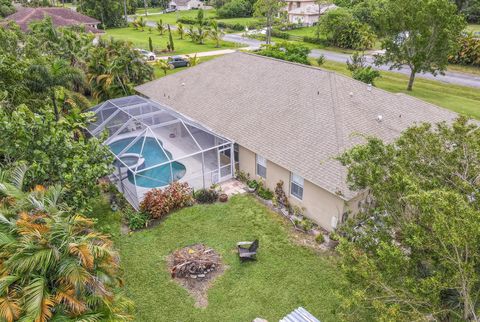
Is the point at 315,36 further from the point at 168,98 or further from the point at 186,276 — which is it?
the point at 186,276

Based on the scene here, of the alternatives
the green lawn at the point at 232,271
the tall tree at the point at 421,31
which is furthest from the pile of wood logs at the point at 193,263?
the tall tree at the point at 421,31

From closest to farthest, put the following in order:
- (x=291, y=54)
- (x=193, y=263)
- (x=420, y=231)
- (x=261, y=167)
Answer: (x=420, y=231)
(x=193, y=263)
(x=261, y=167)
(x=291, y=54)

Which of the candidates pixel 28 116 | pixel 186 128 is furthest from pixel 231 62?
pixel 28 116

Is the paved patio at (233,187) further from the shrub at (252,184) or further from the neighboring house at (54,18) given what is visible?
the neighboring house at (54,18)

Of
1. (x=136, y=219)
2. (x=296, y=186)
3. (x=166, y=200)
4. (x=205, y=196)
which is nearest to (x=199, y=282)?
(x=136, y=219)

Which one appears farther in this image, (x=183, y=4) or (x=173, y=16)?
(x=183, y=4)

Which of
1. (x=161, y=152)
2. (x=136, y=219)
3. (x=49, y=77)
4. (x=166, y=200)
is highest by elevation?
(x=49, y=77)

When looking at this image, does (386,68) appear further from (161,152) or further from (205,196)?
(161,152)
